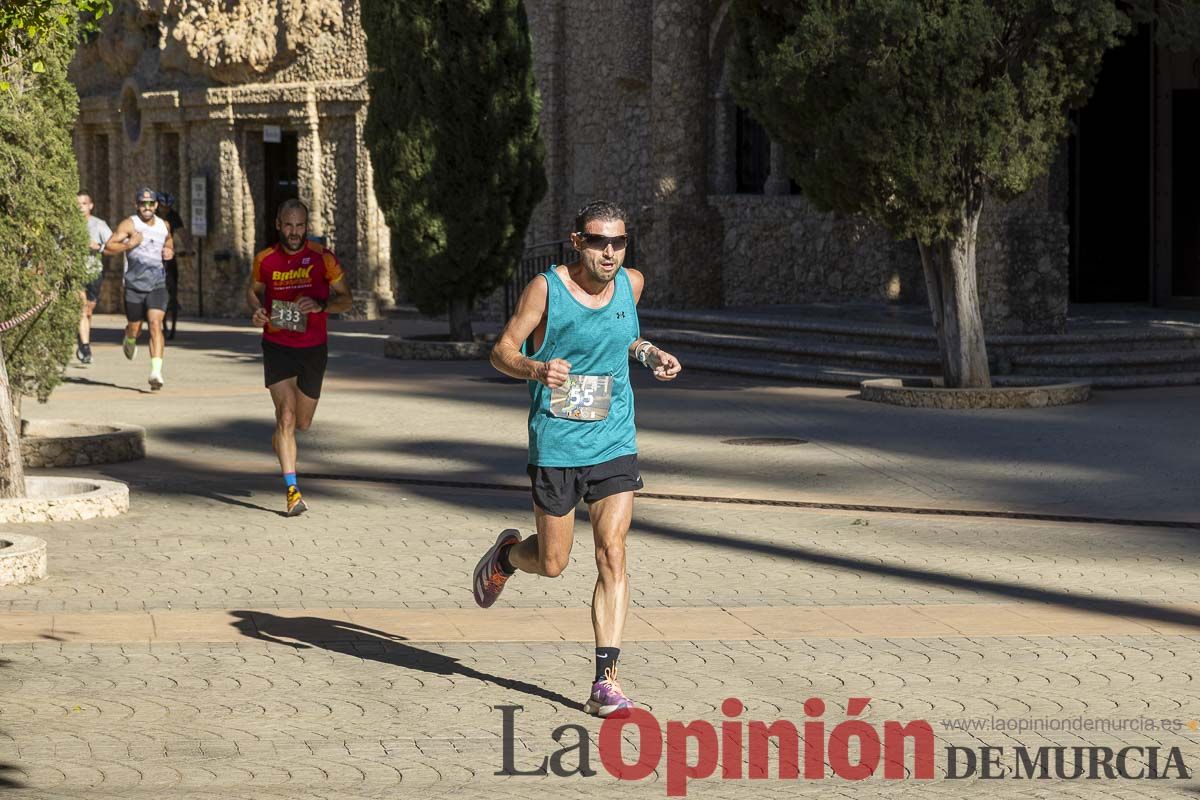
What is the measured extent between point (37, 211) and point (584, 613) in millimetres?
5286

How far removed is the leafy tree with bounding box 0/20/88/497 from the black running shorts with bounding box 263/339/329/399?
1.58m

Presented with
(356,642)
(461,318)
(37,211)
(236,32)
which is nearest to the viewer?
(356,642)

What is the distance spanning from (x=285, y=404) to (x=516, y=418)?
539 centimetres

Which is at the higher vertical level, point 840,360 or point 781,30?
point 781,30

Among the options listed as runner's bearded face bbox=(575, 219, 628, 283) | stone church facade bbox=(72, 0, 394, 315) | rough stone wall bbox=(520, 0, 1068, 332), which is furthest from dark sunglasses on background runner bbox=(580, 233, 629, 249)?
stone church facade bbox=(72, 0, 394, 315)

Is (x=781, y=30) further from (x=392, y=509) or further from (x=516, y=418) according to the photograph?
(x=392, y=509)

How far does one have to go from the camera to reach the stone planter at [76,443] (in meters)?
13.7

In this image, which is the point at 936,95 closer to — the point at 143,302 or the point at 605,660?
the point at 143,302

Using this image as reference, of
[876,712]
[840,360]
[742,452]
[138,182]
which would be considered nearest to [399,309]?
[138,182]

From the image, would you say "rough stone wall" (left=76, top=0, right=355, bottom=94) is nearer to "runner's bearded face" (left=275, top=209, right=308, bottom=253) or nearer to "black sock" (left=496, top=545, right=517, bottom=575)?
"runner's bearded face" (left=275, top=209, right=308, bottom=253)

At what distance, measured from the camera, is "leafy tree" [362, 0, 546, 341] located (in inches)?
905

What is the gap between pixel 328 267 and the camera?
39.0ft

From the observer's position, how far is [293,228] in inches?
463

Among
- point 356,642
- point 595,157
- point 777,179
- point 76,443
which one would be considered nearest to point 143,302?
point 76,443
